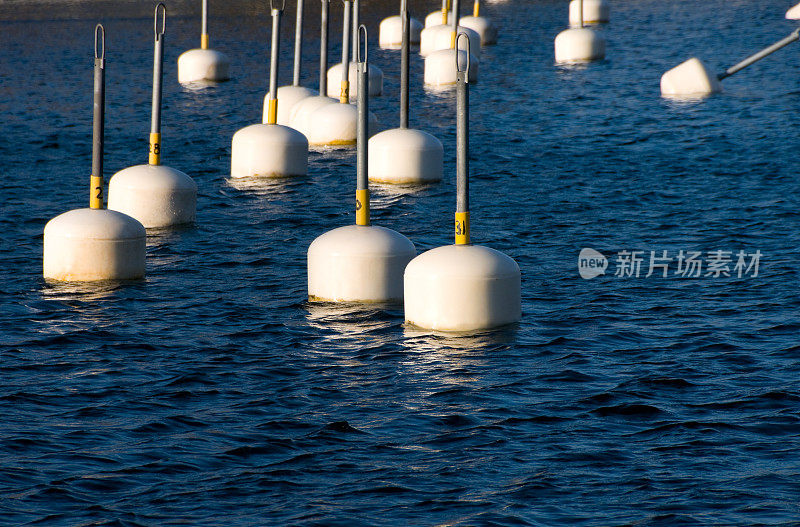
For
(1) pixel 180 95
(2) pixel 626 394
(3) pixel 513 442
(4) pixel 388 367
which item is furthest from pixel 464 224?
(1) pixel 180 95

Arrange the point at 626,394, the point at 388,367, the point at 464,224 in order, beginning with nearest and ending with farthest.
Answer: the point at 626,394 → the point at 388,367 → the point at 464,224

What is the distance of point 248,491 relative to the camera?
11.8 m

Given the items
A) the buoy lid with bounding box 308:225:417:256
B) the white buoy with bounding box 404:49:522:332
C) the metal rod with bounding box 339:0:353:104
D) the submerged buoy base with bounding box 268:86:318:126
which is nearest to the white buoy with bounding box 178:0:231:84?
the submerged buoy base with bounding box 268:86:318:126

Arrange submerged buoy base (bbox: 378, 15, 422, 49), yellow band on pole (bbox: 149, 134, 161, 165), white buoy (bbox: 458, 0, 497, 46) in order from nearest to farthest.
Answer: yellow band on pole (bbox: 149, 134, 161, 165) < white buoy (bbox: 458, 0, 497, 46) < submerged buoy base (bbox: 378, 15, 422, 49)

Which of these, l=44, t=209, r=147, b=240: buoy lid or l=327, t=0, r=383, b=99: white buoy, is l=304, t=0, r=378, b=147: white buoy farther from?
l=44, t=209, r=147, b=240: buoy lid

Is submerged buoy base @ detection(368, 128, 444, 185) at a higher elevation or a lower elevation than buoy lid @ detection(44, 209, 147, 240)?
higher

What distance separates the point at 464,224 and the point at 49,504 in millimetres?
6987

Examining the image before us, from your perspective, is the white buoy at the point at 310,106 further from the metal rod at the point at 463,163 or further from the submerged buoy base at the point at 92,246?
the metal rod at the point at 463,163

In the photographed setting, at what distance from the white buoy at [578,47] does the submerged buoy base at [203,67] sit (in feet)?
37.8

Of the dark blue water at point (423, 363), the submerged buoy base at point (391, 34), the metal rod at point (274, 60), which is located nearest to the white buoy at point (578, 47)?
the submerged buoy base at point (391, 34)

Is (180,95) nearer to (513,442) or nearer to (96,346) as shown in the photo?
(96,346)

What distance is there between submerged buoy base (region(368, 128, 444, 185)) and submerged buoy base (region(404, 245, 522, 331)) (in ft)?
36.8

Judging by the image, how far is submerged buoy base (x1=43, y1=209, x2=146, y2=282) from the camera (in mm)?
19219

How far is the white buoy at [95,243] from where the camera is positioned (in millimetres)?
19234
